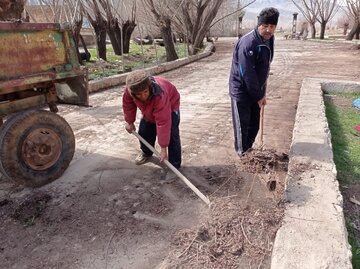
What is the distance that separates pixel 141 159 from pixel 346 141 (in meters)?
2.71

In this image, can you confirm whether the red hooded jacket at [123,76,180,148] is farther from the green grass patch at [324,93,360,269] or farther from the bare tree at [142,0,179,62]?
the bare tree at [142,0,179,62]

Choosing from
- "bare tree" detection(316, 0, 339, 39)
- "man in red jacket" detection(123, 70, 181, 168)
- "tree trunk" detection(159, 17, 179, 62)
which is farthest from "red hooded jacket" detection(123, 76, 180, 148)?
"bare tree" detection(316, 0, 339, 39)

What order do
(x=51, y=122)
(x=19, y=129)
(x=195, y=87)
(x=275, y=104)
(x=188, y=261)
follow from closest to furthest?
(x=188, y=261) → (x=19, y=129) → (x=51, y=122) → (x=275, y=104) → (x=195, y=87)

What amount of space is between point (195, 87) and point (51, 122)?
5.83 metres

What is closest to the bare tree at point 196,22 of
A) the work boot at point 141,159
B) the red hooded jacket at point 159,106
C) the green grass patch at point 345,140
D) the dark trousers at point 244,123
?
the green grass patch at point 345,140

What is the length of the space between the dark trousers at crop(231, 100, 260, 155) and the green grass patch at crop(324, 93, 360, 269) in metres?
1.00

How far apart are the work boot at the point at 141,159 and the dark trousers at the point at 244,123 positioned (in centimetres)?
108

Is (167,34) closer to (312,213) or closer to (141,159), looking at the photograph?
(141,159)

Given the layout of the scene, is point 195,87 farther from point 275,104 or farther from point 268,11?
point 268,11

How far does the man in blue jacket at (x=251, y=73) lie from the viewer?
341 centimetres

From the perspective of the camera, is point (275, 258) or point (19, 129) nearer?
point (275, 258)

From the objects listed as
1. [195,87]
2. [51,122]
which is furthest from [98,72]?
[51,122]

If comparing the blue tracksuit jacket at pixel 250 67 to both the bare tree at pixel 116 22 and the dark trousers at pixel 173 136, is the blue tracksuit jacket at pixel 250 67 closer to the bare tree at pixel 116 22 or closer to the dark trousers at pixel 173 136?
the dark trousers at pixel 173 136

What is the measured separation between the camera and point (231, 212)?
9.53ft
